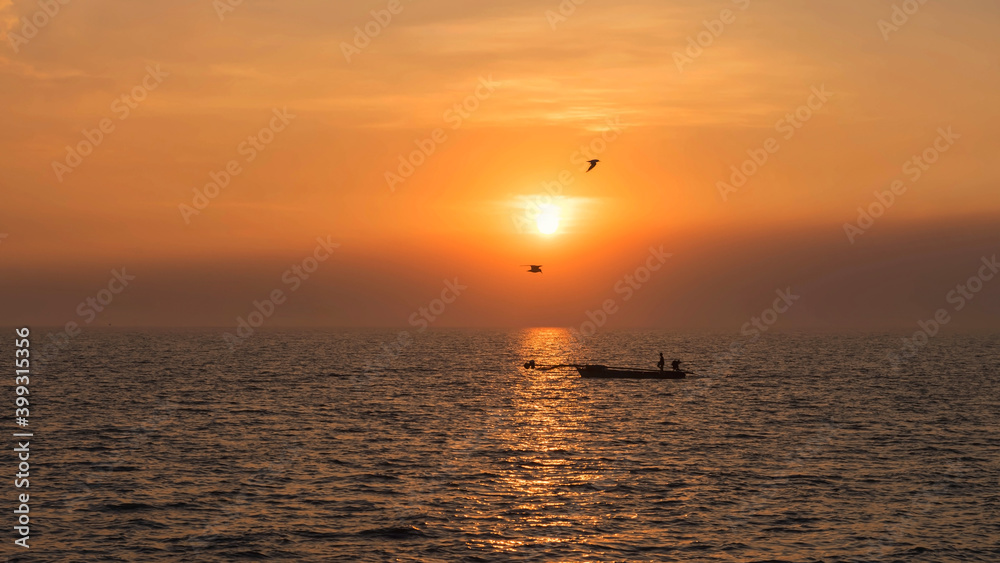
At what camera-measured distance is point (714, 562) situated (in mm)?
37531

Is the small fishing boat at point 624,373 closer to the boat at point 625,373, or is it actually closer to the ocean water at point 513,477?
the boat at point 625,373

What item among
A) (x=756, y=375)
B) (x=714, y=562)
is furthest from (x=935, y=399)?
(x=714, y=562)

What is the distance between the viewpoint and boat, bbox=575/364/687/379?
133 meters

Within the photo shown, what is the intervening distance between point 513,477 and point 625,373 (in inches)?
3285

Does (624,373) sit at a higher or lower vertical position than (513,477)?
higher

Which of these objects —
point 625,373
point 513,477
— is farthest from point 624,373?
point 513,477

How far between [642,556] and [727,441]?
109ft

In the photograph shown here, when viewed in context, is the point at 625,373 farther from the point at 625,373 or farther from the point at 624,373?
the point at 624,373

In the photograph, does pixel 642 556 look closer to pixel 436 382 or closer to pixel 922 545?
pixel 922 545

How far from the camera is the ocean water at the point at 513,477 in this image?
131 ft

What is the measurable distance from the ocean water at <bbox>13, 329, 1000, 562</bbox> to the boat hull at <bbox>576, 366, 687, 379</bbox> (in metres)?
24.0

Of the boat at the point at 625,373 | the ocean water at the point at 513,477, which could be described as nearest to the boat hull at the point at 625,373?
the boat at the point at 625,373

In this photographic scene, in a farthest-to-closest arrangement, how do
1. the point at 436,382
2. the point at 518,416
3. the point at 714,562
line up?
the point at 436,382
the point at 518,416
the point at 714,562

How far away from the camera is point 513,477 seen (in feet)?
178
